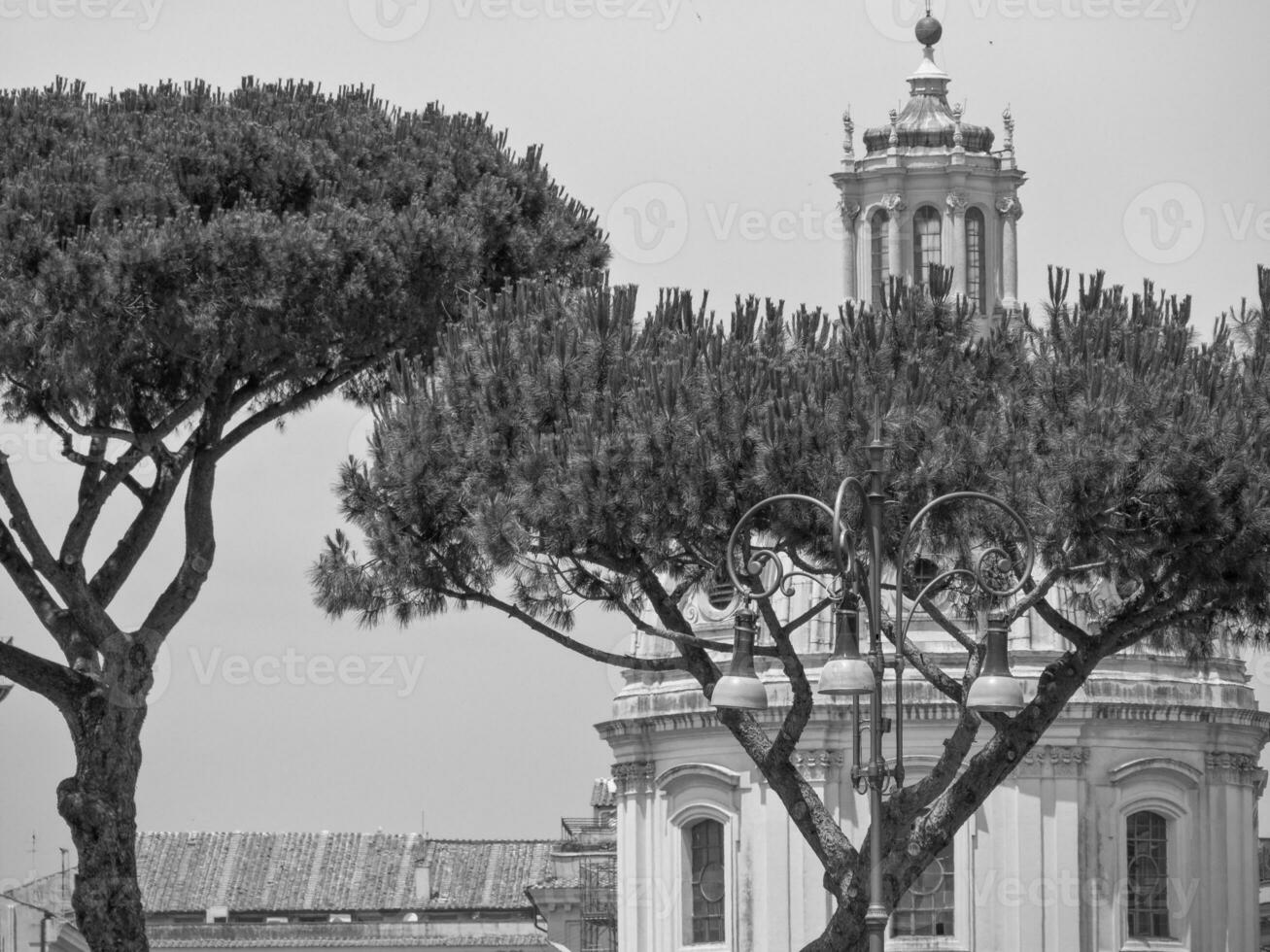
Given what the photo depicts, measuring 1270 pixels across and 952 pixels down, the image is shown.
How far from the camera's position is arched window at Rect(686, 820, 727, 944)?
188 feet

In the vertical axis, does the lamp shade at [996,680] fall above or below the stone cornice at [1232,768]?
below

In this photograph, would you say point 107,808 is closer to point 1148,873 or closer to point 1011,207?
point 1148,873

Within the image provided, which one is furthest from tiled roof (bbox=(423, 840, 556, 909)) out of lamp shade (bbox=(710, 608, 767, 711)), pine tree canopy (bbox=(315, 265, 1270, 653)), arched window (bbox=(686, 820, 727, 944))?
lamp shade (bbox=(710, 608, 767, 711))

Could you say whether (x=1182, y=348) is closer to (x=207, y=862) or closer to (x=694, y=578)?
(x=694, y=578)

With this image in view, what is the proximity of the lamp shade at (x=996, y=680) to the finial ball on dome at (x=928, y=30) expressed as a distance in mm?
39058

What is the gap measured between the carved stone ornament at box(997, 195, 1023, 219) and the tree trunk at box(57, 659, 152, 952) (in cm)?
3627

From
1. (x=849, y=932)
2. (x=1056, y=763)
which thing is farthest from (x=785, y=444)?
(x=1056, y=763)

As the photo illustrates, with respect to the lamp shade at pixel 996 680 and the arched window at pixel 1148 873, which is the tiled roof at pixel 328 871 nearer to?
the arched window at pixel 1148 873

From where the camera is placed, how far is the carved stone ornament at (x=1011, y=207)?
6009cm

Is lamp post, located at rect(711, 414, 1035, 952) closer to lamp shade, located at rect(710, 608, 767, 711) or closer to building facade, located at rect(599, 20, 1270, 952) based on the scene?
lamp shade, located at rect(710, 608, 767, 711)

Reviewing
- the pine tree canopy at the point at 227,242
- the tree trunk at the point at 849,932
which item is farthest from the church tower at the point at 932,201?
the tree trunk at the point at 849,932

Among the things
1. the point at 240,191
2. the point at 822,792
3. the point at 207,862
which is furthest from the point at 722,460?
the point at 207,862

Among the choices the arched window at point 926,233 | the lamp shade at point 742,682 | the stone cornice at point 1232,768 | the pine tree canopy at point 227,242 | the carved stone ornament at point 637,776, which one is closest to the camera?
the lamp shade at point 742,682

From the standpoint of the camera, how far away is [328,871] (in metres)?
79.2
